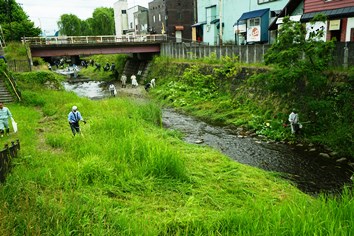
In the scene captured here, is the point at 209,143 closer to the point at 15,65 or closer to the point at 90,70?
the point at 15,65

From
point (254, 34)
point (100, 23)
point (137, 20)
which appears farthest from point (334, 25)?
point (100, 23)

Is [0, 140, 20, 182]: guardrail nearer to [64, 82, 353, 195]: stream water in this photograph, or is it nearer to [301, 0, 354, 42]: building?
[64, 82, 353, 195]: stream water

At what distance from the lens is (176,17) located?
2009 inches

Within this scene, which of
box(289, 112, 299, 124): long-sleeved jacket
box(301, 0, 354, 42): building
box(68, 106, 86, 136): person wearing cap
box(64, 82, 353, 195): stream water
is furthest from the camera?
box(301, 0, 354, 42): building

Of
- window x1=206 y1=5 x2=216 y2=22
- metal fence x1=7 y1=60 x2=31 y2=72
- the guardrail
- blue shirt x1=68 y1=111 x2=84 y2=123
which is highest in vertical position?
window x1=206 y1=5 x2=216 y2=22

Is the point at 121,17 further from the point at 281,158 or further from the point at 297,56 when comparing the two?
the point at 281,158

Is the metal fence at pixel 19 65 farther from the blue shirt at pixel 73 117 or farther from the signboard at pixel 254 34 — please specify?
the signboard at pixel 254 34

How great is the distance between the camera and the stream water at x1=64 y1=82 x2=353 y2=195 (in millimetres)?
10297

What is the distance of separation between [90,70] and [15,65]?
1122 inches

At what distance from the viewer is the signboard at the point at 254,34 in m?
30.1

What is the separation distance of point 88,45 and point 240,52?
791 inches

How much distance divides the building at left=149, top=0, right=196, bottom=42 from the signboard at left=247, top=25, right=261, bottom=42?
2004cm

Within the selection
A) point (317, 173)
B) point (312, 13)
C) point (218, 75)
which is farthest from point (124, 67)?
point (317, 173)

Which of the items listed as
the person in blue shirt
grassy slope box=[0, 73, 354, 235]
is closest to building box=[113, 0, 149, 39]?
the person in blue shirt
